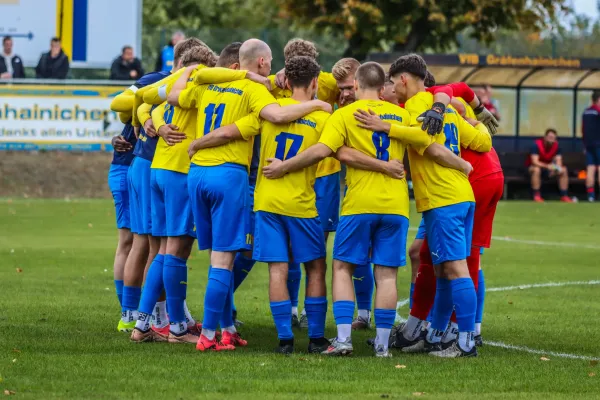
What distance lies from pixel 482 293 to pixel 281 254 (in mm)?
1795

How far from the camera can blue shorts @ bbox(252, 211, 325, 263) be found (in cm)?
870

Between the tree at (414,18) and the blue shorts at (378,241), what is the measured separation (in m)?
27.9

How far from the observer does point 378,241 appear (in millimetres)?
8648

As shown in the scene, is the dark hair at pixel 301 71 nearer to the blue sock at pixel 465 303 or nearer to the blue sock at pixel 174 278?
the blue sock at pixel 174 278

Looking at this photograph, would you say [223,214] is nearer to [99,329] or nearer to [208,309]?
[208,309]

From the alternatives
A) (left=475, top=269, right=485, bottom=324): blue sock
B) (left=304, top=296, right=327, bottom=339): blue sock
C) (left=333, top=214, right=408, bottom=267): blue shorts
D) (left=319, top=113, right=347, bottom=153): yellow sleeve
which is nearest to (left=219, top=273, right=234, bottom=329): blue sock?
(left=304, top=296, right=327, bottom=339): blue sock

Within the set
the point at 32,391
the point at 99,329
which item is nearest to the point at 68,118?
the point at 99,329

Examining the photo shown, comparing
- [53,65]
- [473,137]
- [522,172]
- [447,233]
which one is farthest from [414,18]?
[447,233]

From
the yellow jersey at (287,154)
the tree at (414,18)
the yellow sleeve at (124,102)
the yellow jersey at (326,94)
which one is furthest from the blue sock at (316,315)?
the tree at (414,18)

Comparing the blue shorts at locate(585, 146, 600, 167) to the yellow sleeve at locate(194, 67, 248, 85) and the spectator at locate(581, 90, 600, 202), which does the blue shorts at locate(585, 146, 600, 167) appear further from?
the yellow sleeve at locate(194, 67, 248, 85)

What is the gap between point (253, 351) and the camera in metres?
8.96

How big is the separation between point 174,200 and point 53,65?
1807cm

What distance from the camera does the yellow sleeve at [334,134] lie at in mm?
8516

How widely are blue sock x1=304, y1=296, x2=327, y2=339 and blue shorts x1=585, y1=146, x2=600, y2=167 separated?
2012cm
